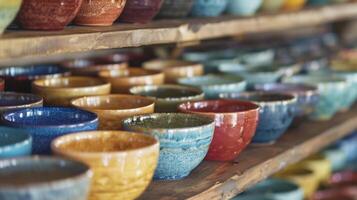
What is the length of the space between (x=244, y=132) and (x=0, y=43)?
1.86 ft

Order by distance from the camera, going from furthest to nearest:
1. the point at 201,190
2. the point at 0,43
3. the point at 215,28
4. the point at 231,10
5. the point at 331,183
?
the point at 331,183 < the point at 231,10 < the point at 215,28 < the point at 201,190 < the point at 0,43

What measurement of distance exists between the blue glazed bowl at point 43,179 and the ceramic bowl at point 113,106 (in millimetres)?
280

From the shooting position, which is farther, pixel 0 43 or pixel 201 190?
pixel 201 190

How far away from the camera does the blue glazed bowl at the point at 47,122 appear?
0.99 m

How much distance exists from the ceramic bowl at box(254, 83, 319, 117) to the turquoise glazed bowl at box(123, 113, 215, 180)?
1.54 feet

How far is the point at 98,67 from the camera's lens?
64.3 inches

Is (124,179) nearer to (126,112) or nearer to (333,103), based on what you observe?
(126,112)

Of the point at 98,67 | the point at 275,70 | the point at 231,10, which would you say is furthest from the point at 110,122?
the point at 275,70

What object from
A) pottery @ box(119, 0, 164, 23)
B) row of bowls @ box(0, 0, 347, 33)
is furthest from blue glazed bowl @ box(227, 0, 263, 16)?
pottery @ box(119, 0, 164, 23)

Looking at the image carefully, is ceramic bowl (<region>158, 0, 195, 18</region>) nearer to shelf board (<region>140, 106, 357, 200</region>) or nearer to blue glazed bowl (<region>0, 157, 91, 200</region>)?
shelf board (<region>140, 106, 357, 200</region>)

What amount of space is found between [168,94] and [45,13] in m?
0.52

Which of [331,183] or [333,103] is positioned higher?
[333,103]

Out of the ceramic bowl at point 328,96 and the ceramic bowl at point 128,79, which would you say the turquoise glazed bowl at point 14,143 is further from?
the ceramic bowl at point 328,96

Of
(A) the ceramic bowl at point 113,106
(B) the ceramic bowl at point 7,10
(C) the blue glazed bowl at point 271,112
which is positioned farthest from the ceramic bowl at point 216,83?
(B) the ceramic bowl at point 7,10
